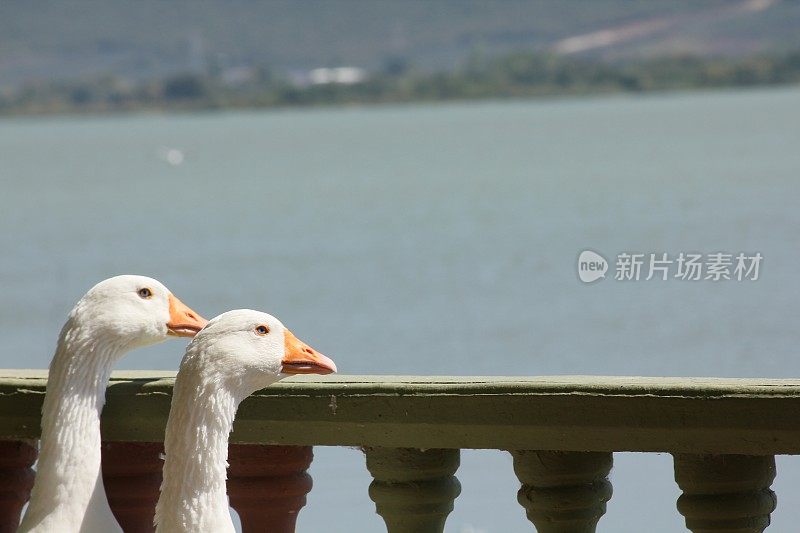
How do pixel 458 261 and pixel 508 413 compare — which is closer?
pixel 508 413

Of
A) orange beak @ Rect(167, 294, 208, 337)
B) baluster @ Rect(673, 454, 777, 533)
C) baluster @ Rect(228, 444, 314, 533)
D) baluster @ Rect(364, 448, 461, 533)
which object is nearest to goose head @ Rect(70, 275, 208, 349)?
orange beak @ Rect(167, 294, 208, 337)

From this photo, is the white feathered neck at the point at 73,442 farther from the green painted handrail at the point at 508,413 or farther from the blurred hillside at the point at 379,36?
the blurred hillside at the point at 379,36

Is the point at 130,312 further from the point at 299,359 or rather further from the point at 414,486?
the point at 414,486

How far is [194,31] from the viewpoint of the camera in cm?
13225

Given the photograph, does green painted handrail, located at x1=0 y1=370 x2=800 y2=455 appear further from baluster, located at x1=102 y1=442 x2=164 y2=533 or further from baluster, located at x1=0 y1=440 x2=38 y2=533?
baluster, located at x1=0 y1=440 x2=38 y2=533

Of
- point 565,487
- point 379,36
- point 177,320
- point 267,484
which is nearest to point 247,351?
point 267,484

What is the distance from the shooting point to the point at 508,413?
9.02 feet

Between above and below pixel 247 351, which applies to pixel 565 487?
below

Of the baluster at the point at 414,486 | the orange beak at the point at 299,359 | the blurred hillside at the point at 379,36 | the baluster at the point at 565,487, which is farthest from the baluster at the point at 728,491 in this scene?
the blurred hillside at the point at 379,36

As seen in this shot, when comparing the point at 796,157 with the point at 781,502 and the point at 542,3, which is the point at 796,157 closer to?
the point at 781,502

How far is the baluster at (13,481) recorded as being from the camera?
11.1 ft

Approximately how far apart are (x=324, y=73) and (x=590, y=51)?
810 inches

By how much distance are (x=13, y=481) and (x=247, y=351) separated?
0.89m

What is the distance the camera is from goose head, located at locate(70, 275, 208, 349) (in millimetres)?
3170
